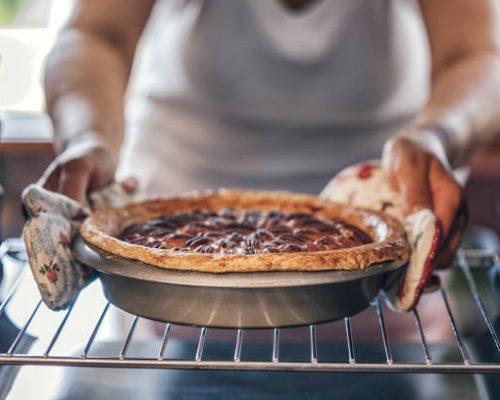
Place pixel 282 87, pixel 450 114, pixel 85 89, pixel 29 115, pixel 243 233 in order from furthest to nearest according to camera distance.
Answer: pixel 29 115
pixel 282 87
pixel 85 89
pixel 450 114
pixel 243 233

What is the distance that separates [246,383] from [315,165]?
89 centimetres

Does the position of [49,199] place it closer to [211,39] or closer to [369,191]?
[369,191]

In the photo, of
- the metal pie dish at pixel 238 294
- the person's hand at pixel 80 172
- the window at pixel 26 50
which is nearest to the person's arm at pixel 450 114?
the metal pie dish at pixel 238 294

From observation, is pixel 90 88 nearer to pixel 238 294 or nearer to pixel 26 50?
pixel 238 294

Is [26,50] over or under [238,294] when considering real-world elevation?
Result: over

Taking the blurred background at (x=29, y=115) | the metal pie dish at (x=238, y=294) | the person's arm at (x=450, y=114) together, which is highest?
the blurred background at (x=29, y=115)

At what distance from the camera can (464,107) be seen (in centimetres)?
159

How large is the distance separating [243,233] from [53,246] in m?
0.32

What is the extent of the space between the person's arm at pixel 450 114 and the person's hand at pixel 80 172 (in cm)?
53

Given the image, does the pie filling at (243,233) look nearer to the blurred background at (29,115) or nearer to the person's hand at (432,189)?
the person's hand at (432,189)

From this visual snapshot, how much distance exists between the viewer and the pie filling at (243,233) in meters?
1.10

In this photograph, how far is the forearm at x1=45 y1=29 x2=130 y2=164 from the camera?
1.53 metres

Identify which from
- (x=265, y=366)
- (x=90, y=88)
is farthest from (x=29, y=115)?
(x=265, y=366)

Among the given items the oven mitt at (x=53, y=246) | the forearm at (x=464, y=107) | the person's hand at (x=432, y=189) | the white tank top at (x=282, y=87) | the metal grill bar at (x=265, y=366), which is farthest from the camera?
the white tank top at (x=282, y=87)
